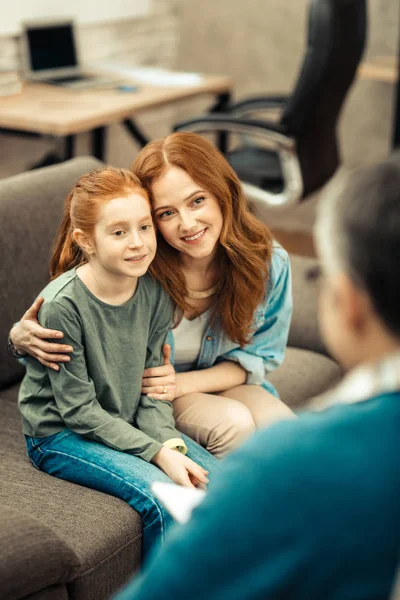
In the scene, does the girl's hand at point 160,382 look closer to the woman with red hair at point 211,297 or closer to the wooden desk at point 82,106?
the woman with red hair at point 211,297

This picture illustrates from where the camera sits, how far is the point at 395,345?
0.72 m

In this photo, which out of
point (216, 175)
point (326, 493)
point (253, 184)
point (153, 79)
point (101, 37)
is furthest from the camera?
point (101, 37)

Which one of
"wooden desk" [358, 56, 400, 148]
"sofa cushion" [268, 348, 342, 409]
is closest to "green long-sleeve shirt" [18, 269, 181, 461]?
"sofa cushion" [268, 348, 342, 409]

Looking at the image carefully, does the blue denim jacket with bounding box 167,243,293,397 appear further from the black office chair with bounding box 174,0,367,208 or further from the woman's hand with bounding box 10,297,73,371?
the black office chair with bounding box 174,0,367,208

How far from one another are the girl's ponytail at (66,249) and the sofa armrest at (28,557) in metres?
0.49

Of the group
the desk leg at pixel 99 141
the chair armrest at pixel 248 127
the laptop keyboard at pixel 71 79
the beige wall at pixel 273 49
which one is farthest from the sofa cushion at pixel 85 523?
the beige wall at pixel 273 49

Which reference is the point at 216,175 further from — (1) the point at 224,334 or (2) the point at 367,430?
(2) the point at 367,430

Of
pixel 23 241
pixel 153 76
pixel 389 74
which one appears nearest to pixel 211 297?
pixel 23 241

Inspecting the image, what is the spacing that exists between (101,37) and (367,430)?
3553 mm

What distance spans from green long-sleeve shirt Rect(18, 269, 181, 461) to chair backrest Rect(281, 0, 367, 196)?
1.49 meters

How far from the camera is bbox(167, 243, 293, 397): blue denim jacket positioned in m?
1.74

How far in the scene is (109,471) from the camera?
150 cm

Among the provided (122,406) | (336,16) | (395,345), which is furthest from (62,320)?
(336,16)

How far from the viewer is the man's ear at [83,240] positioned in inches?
58.9
